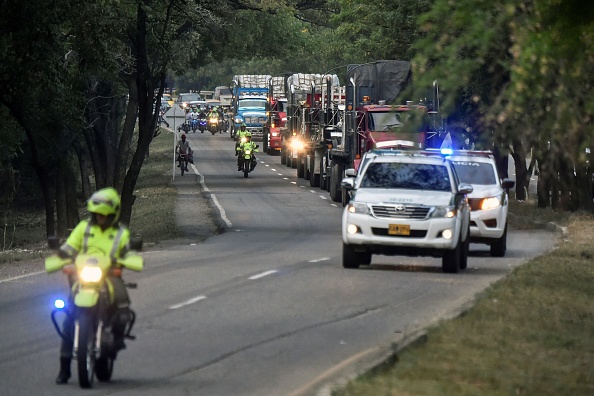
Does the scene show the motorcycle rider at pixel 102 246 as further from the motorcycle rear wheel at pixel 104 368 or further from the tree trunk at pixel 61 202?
the tree trunk at pixel 61 202

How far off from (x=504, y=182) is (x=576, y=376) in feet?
50.0

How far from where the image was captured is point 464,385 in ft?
33.8

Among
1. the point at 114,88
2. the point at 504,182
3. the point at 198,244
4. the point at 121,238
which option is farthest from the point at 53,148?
the point at 121,238

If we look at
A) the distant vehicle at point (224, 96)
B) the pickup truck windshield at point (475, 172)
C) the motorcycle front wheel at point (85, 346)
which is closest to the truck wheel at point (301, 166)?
the pickup truck windshield at point (475, 172)

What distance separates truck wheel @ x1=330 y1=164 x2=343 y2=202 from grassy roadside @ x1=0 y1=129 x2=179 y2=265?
5.09 meters

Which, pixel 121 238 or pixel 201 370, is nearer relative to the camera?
pixel 121 238

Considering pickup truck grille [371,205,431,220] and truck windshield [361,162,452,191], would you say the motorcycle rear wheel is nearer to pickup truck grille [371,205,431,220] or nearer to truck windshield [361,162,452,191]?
pickup truck grille [371,205,431,220]

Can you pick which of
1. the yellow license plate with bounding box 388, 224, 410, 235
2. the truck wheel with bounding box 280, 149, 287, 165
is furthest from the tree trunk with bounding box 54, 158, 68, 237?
the truck wheel with bounding box 280, 149, 287, 165

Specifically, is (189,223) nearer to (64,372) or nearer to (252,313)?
(252,313)

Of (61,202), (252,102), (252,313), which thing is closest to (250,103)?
(252,102)

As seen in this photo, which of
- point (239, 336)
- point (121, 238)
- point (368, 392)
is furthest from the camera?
point (239, 336)

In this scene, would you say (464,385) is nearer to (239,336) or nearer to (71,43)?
(239,336)

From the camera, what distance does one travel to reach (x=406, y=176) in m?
21.8

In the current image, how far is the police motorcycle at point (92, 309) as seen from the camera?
413 inches
